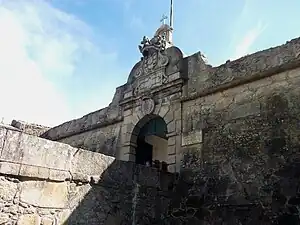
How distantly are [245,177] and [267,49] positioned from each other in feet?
6.85

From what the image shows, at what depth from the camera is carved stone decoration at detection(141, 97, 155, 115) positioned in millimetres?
6590

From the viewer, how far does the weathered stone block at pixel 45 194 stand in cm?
371

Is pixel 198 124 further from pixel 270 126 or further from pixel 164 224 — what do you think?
pixel 164 224

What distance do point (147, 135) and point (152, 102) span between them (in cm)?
75

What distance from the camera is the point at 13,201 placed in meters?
3.60

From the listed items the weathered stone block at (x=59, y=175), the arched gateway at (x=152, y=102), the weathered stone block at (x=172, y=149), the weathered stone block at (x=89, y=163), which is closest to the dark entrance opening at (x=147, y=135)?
the arched gateway at (x=152, y=102)

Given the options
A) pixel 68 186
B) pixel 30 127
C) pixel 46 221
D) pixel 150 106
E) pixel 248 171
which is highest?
pixel 30 127

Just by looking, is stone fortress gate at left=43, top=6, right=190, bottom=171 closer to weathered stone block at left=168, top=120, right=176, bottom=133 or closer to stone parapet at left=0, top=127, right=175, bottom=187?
weathered stone block at left=168, top=120, right=176, bottom=133

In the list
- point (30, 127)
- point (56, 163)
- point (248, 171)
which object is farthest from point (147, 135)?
point (30, 127)

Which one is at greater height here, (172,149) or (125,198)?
(172,149)

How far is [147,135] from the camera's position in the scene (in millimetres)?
6902

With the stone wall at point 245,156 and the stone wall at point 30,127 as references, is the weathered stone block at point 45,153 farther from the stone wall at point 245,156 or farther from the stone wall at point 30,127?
the stone wall at point 30,127

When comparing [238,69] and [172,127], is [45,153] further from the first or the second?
[238,69]

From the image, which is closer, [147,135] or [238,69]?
[238,69]
